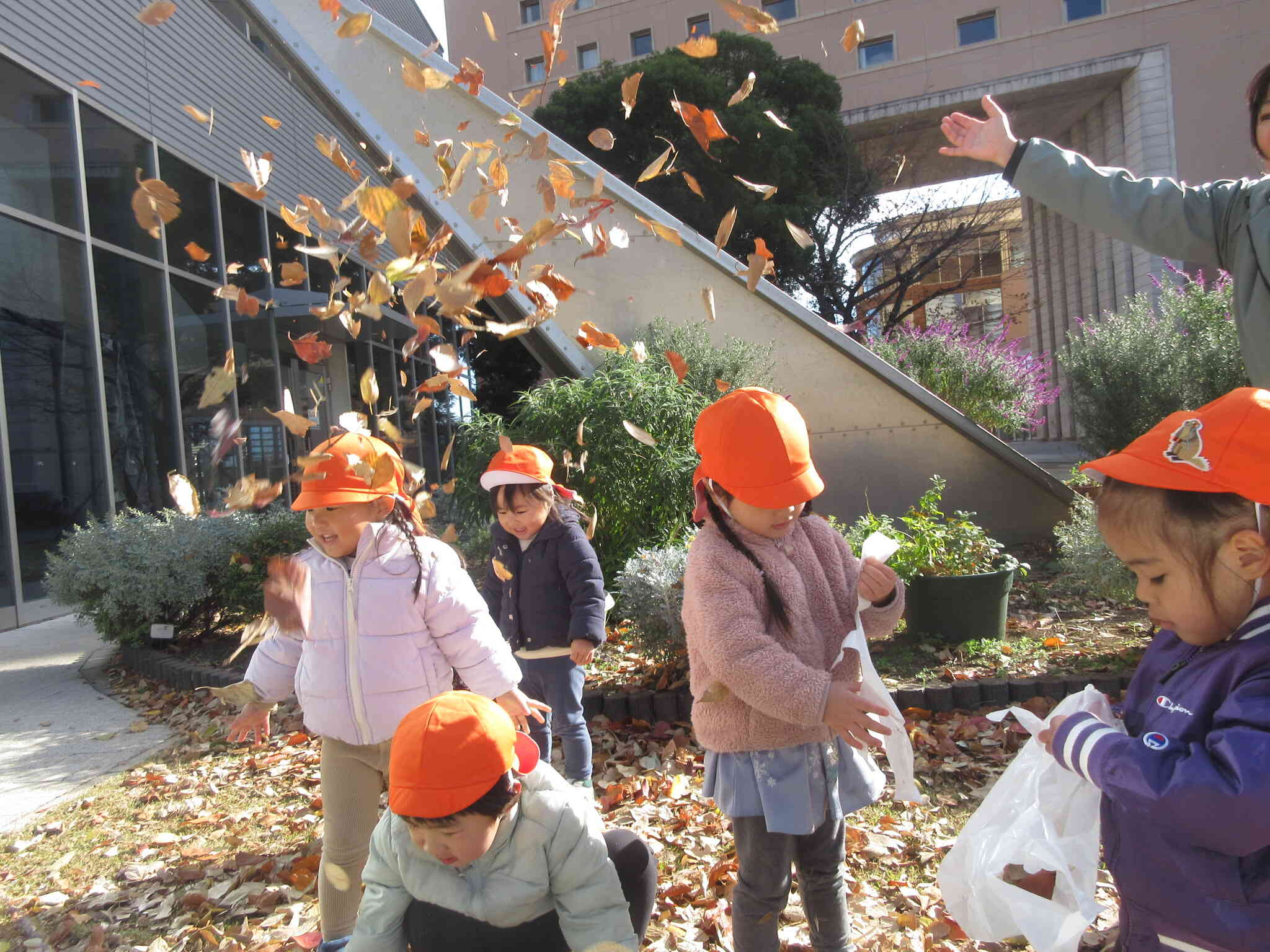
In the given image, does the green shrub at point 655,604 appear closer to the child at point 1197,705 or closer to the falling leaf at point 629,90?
the falling leaf at point 629,90

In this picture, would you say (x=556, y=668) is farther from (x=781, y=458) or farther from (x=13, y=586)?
(x=13, y=586)

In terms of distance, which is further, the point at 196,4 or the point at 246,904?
the point at 196,4

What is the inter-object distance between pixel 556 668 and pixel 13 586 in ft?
20.1

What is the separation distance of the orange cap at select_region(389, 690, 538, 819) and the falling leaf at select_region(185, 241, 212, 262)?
9596mm

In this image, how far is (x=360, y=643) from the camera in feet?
7.43

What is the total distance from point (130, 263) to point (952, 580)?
853cm

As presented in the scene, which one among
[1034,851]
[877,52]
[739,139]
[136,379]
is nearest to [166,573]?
[136,379]

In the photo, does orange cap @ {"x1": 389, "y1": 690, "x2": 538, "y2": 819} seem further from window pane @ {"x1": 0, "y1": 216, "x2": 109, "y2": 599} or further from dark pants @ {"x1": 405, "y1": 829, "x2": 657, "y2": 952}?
window pane @ {"x1": 0, "y1": 216, "x2": 109, "y2": 599}

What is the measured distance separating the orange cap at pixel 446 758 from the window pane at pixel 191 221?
9644 mm

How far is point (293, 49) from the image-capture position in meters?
6.90

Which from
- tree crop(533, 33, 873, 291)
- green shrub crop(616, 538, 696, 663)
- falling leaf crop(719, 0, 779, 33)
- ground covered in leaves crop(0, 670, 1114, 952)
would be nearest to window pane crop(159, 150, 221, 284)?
ground covered in leaves crop(0, 670, 1114, 952)

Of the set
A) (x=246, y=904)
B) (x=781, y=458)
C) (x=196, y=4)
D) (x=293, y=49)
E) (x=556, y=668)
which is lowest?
(x=246, y=904)

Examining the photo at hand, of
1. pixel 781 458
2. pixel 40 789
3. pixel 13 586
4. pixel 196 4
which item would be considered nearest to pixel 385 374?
pixel 196 4

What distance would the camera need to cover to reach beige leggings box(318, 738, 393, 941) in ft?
7.39
